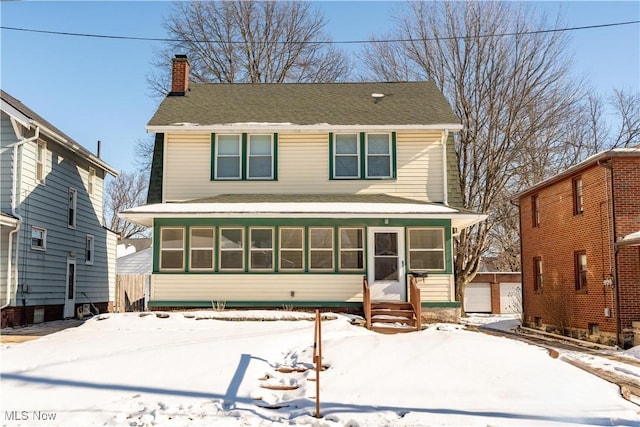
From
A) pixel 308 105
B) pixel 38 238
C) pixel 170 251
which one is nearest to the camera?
pixel 170 251

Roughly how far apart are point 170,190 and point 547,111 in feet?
55.9

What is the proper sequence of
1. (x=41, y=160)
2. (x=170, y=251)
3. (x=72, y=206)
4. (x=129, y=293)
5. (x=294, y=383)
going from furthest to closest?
(x=129, y=293) < (x=72, y=206) < (x=41, y=160) < (x=170, y=251) < (x=294, y=383)

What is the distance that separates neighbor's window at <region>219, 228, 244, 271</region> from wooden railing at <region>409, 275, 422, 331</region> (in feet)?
15.5

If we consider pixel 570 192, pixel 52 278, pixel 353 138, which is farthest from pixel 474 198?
pixel 52 278

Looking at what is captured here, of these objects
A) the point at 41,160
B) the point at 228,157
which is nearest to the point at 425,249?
the point at 228,157

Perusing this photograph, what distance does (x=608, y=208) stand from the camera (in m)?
16.4

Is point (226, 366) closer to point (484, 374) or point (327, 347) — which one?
point (327, 347)

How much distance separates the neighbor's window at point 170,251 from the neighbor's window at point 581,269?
38.8ft

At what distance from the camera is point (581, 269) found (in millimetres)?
18625

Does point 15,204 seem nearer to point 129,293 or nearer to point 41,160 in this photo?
point 41,160

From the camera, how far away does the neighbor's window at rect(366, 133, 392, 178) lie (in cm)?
1867

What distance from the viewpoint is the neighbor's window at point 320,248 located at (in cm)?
1722

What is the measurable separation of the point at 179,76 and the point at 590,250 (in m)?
14.6

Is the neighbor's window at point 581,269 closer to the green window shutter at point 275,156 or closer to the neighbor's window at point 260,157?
the green window shutter at point 275,156
